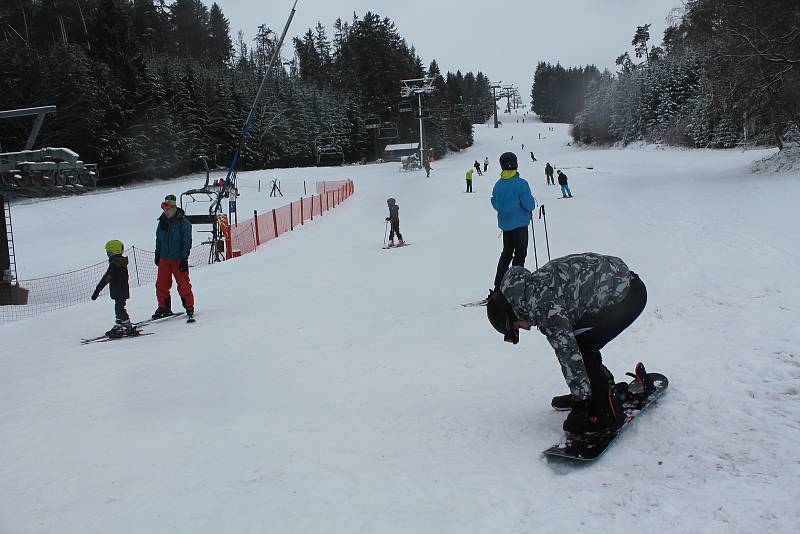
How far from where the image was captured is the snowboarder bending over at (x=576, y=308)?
3375 mm

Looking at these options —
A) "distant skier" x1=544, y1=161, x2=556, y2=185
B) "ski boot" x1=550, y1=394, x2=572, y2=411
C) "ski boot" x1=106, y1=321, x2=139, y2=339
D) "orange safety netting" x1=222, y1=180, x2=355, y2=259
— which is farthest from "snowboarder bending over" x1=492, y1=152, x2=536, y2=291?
"distant skier" x1=544, y1=161, x2=556, y2=185

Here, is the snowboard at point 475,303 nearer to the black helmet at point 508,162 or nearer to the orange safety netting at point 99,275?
the black helmet at point 508,162

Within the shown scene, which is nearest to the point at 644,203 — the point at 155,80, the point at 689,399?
the point at 689,399

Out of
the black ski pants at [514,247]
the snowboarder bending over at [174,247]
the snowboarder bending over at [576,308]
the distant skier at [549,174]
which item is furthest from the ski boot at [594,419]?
the distant skier at [549,174]

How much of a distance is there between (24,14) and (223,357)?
74913 mm

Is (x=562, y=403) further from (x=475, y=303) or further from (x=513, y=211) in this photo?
(x=475, y=303)

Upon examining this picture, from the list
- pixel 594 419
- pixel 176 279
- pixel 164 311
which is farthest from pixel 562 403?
pixel 164 311

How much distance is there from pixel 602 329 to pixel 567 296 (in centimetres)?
33

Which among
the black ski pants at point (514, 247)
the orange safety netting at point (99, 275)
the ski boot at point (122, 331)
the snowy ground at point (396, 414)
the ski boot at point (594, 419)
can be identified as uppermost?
the black ski pants at point (514, 247)

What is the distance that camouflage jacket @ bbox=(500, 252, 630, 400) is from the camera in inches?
132

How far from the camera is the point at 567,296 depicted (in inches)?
134

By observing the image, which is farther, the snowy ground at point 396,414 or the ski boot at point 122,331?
the ski boot at point 122,331

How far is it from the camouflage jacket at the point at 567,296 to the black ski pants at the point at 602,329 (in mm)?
44

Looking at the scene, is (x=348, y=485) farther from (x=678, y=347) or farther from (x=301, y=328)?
(x=301, y=328)
